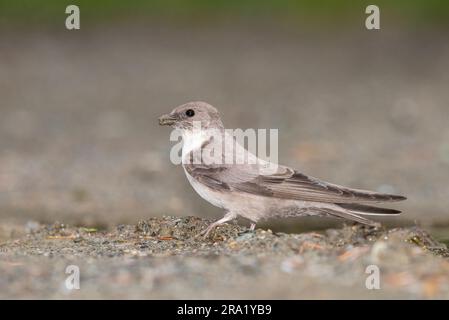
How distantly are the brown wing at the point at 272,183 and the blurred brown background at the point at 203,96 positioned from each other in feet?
7.45

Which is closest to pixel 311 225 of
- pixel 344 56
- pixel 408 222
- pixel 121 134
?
pixel 408 222

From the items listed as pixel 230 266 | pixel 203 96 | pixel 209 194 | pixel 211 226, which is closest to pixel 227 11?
pixel 203 96

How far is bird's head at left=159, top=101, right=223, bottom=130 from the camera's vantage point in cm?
951

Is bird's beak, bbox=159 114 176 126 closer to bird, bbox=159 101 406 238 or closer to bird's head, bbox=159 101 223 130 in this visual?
bird's head, bbox=159 101 223 130

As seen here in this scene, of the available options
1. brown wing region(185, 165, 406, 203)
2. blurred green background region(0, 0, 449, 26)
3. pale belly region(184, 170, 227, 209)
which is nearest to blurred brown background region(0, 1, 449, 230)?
blurred green background region(0, 0, 449, 26)

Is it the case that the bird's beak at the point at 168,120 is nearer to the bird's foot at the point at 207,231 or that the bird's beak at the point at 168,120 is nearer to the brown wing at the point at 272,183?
the brown wing at the point at 272,183

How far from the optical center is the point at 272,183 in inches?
346

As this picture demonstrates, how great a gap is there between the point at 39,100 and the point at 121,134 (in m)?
2.99

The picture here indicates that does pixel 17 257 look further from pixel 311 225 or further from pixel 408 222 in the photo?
pixel 408 222

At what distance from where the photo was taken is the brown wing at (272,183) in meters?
8.56

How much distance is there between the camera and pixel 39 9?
23.6 metres

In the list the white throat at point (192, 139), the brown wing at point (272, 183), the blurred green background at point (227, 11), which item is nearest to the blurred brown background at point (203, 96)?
the blurred green background at point (227, 11)

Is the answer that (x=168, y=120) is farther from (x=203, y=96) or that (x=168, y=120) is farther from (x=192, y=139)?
(x=203, y=96)

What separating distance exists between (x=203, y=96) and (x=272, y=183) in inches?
394
